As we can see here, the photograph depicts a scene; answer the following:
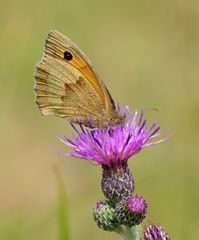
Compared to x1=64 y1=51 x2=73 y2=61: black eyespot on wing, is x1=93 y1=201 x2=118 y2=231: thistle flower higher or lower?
lower

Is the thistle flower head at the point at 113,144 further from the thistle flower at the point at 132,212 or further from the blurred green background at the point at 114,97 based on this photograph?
the blurred green background at the point at 114,97

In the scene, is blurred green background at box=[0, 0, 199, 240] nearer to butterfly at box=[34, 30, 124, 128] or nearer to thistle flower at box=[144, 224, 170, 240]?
butterfly at box=[34, 30, 124, 128]

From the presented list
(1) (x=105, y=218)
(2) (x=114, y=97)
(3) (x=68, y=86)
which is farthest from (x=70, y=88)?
(2) (x=114, y=97)

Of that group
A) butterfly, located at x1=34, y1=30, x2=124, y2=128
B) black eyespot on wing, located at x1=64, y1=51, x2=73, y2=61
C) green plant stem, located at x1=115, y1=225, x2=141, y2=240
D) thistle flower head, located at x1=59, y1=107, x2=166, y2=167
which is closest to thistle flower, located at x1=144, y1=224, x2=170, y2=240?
green plant stem, located at x1=115, y1=225, x2=141, y2=240

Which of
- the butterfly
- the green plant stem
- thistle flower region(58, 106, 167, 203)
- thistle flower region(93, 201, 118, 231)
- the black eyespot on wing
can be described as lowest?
the green plant stem
